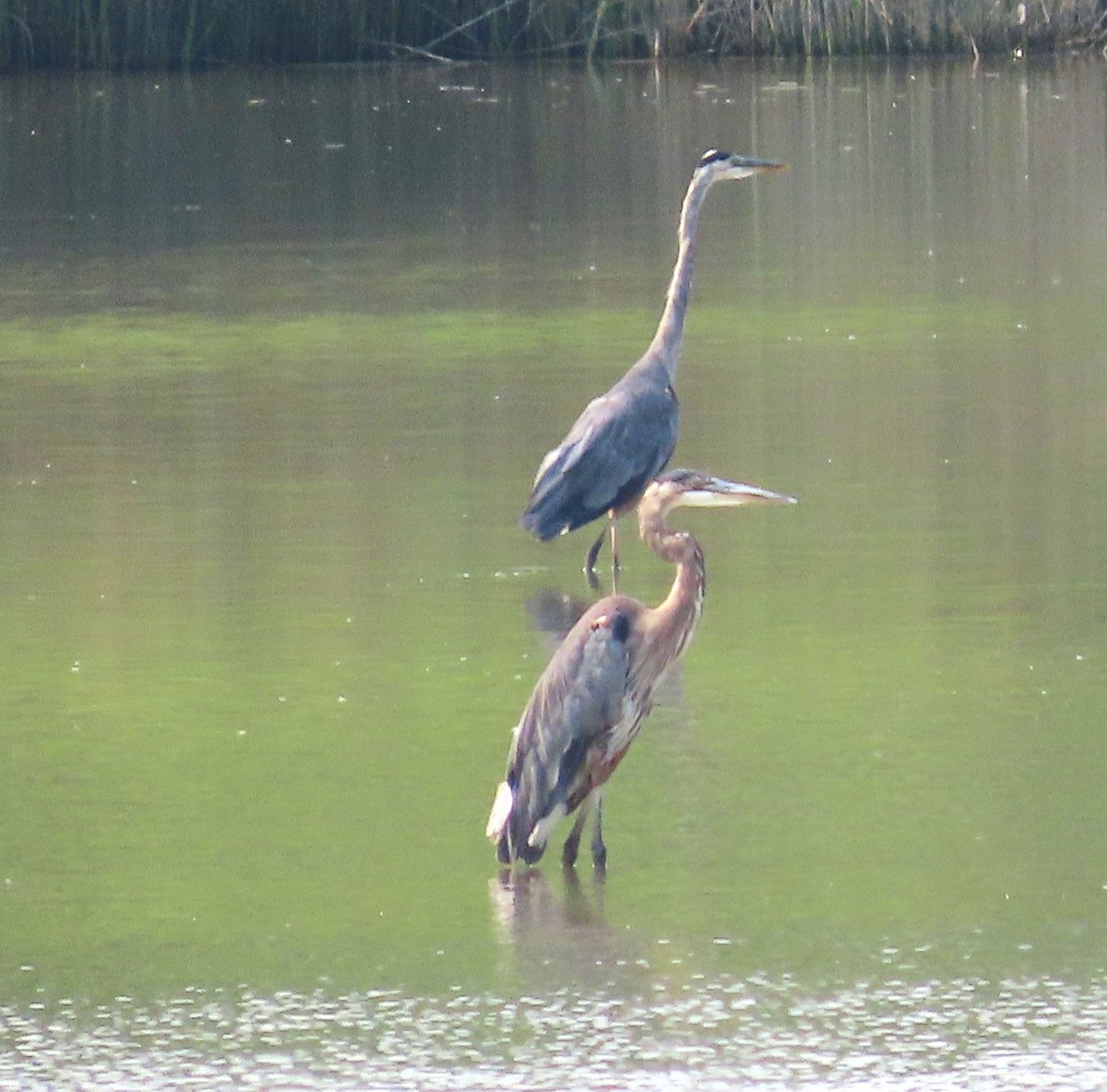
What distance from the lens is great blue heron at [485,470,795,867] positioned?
5.20 m

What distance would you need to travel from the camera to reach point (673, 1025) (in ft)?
15.1

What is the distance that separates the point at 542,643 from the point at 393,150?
45.3ft

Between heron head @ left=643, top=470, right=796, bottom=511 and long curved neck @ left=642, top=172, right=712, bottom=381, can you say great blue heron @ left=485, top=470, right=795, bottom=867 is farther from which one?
long curved neck @ left=642, top=172, right=712, bottom=381

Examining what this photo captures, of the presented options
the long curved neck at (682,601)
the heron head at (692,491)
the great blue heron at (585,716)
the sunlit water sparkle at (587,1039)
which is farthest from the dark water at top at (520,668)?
the heron head at (692,491)

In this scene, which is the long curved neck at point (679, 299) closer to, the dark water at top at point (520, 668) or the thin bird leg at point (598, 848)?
the dark water at top at point (520, 668)

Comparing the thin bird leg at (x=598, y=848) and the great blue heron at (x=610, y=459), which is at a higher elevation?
the great blue heron at (x=610, y=459)

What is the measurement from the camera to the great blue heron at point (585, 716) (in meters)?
5.20

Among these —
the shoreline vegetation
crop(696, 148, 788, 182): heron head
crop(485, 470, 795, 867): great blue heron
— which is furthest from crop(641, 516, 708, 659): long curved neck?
the shoreline vegetation

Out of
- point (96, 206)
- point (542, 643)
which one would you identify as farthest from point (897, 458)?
point (96, 206)

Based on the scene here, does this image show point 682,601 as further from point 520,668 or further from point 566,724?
point 520,668

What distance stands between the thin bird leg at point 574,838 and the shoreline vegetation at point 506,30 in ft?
69.1

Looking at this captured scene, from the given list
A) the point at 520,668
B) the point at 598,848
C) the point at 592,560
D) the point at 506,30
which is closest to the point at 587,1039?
the point at 598,848

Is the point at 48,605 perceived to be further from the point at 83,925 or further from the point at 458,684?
the point at 83,925

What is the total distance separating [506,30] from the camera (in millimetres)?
28047
